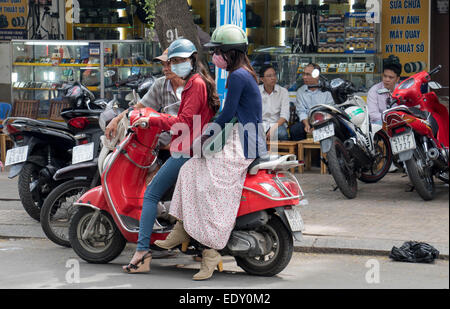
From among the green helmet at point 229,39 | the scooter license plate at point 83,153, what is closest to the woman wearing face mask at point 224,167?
the green helmet at point 229,39

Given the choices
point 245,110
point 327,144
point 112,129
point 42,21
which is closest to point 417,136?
point 327,144

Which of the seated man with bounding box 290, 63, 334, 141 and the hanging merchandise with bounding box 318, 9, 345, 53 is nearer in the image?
the seated man with bounding box 290, 63, 334, 141

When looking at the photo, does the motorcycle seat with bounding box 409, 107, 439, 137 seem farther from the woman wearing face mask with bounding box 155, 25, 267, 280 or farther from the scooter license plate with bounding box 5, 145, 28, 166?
the scooter license plate with bounding box 5, 145, 28, 166

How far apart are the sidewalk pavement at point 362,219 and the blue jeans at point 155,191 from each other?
61.2 inches

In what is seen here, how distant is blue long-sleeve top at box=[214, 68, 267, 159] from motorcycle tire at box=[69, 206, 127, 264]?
1.37 metres

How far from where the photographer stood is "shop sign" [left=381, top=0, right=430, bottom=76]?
13.9m

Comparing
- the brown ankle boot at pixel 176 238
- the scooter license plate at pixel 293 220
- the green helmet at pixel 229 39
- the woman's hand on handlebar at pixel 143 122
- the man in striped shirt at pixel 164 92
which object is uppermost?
the green helmet at pixel 229 39

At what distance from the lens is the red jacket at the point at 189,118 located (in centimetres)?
652

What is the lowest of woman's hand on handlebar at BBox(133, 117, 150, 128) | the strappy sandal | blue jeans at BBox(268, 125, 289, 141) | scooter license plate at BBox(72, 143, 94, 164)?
the strappy sandal

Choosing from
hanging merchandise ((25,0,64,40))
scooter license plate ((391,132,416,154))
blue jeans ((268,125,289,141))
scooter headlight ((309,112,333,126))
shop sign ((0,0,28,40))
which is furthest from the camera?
shop sign ((0,0,28,40))

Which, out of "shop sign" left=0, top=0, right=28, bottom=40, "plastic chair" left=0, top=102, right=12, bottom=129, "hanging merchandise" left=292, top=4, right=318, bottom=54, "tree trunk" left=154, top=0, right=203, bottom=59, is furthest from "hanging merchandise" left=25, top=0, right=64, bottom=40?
"tree trunk" left=154, top=0, right=203, bottom=59

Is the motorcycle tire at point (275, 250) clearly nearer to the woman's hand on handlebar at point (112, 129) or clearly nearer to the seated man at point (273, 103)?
the woman's hand on handlebar at point (112, 129)

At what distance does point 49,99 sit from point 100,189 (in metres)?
6.96

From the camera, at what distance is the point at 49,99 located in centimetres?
1376
